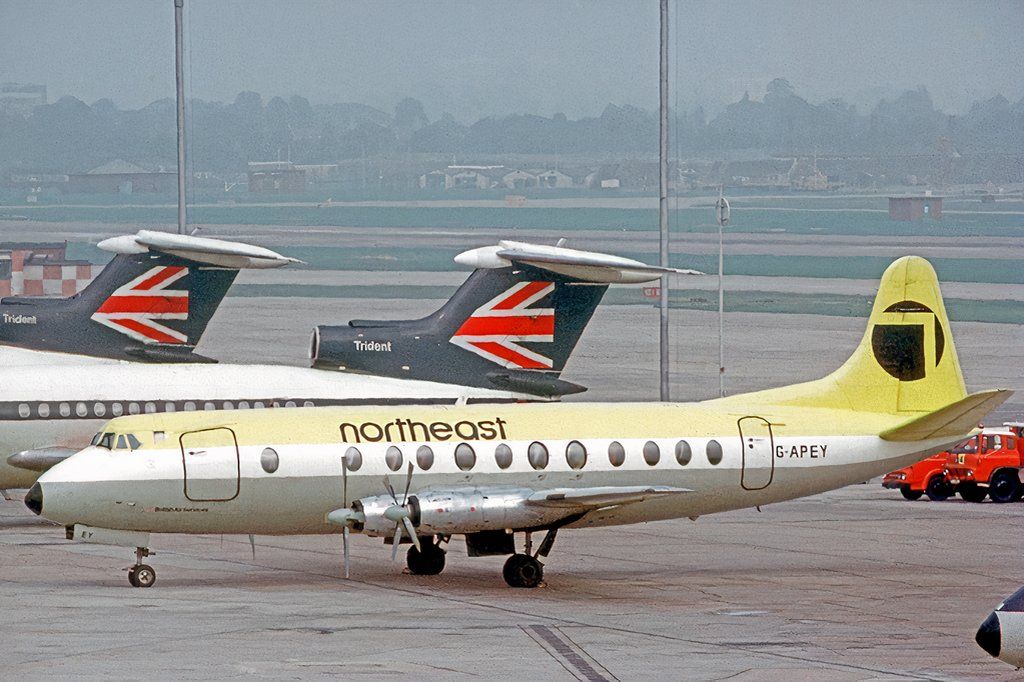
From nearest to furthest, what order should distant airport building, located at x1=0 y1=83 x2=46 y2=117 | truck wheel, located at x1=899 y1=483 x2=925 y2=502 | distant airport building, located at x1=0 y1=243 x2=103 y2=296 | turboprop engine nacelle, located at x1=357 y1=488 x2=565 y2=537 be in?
turboprop engine nacelle, located at x1=357 y1=488 x2=565 y2=537 → truck wheel, located at x1=899 y1=483 x2=925 y2=502 → distant airport building, located at x1=0 y1=243 x2=103 y2=296 → distant airport building, located at x1=0 y1=83 x2=46 y2=117

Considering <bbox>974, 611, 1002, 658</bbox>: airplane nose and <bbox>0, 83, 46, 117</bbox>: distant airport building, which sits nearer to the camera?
<bbox>974, 611, 1002, 658</bbox>: airplane nose

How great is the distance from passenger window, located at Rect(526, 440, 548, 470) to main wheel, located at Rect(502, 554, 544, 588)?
165 cm

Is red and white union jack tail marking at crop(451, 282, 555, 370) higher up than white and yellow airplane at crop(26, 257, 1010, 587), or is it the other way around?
red and white union jack tail marking at crop(451, 282, 555, 370)

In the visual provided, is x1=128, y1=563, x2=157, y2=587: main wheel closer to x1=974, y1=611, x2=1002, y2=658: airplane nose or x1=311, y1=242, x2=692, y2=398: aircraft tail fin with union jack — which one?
x1=311, y1=242, x2=692, y2=398: aircraft tail fin with union jack

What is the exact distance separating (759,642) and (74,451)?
Result: 1844 centimetres

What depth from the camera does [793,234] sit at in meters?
101

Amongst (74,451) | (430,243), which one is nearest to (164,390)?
(74,451)

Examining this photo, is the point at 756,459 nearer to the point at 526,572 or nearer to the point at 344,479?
the point at 526,572

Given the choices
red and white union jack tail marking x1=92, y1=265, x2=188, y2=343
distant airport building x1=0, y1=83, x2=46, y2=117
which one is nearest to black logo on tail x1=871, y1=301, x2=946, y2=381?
red and white union jack tail marking x1=92, y1=265, x2=188, y2=343

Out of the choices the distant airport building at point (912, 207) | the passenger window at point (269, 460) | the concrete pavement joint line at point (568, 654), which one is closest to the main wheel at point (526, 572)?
the concrete pavement joint line at point (568, 654)

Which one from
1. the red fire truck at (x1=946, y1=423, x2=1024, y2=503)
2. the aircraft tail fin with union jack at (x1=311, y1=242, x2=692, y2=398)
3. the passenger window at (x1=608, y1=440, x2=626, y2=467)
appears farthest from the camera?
the red fire truck at (x1=946, y1=423, x2=1024, y2=503)

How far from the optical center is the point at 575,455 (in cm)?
3066

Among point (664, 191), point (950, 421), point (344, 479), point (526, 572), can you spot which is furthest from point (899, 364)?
point (664, 191)

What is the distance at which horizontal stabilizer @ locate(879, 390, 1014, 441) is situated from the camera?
30062mm
